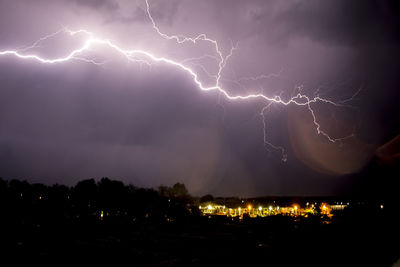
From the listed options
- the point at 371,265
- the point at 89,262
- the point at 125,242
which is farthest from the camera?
the point at 125,242

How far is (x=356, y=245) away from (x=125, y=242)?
295 inches

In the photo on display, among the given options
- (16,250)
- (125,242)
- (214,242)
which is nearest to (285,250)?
(214,242)

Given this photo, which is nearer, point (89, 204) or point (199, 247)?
point (199, 247)

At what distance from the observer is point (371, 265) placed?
6844mm

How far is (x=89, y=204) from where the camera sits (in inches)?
1332

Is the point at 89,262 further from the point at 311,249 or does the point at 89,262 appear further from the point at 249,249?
the point at 311,249

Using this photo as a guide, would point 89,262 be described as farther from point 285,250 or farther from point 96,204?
point 96,204

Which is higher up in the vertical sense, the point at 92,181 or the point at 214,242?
the point at 92,181

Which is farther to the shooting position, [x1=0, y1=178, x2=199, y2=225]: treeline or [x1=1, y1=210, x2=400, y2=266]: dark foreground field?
[x1=0, y1=178, x2=199, y2=225]: treeline

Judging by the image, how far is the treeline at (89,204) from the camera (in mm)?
18016

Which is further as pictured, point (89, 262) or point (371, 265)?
point (89, 262)

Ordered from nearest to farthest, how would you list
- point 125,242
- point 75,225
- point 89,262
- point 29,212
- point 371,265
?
point 371,265 < point 89,262 < point 125,242 < point 75,225 < point 29,212

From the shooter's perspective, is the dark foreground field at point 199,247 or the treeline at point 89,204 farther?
the treeline at point 89,204

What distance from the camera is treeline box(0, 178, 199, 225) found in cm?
1802
